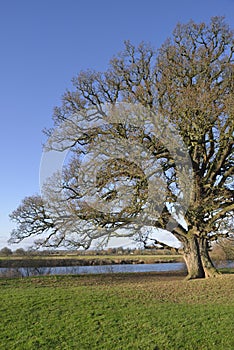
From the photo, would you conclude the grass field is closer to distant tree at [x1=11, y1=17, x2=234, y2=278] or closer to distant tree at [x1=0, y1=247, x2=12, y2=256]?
distant tree at [x1=11, y1=17, x2=234, y2=278]

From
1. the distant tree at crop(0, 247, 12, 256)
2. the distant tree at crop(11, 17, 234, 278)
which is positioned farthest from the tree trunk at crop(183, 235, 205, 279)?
the distant tree at crop(0, 247, 12, 256)

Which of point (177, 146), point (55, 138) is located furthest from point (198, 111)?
point (55, 138)

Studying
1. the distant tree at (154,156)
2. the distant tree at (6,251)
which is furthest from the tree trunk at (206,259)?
the distant tree at (6,251)

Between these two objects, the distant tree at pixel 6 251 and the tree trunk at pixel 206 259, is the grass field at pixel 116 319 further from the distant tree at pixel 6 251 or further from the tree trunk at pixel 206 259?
the distant tree at pixel 6 251

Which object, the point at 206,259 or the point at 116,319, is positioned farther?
the point at 206,259

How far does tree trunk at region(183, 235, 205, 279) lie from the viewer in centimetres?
1759

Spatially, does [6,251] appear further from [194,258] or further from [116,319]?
[116,319]

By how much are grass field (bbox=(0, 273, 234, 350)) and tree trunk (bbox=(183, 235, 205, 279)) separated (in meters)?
3.94

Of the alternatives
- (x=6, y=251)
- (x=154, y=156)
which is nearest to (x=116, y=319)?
(x=154, y=156)

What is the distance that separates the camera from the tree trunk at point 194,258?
17594 millimetres

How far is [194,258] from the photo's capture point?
58.3ft

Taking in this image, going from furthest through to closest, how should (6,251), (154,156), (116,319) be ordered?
1. (6,251)
2. (154,156)
3. (116,319)

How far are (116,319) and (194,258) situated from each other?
929 centimetres

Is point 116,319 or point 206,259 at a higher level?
point 206,259
